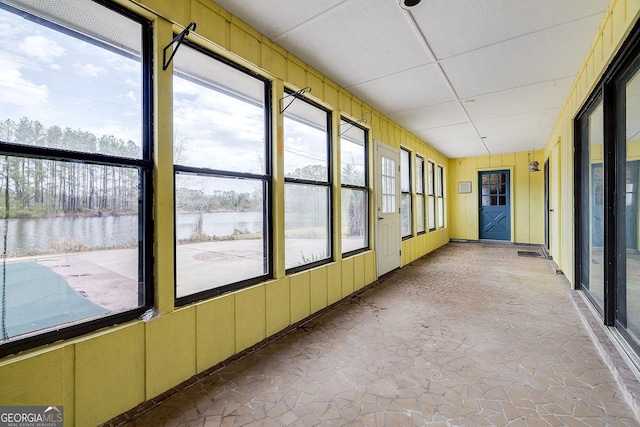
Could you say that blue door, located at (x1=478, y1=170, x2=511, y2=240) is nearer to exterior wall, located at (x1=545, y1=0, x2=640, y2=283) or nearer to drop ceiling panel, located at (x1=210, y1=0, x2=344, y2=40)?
exterior wall, located at (x1=545, y1=0, x2=640, y2=283)

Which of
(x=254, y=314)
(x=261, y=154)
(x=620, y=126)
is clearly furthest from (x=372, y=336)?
(x=620, y=126)

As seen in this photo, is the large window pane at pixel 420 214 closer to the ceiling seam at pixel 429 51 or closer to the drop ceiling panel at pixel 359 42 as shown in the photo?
the ceiling seam at pixel 429 51

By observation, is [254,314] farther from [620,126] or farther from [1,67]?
[620,126]

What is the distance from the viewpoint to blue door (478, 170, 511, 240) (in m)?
8.41

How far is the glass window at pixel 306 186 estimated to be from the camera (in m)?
2.94

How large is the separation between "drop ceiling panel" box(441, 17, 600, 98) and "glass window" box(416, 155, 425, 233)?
9.90ft

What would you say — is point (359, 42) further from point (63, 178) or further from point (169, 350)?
point (169, 350)

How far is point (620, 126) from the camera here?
228 cm

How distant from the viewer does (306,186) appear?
3191mm

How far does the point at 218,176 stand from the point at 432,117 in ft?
13.1

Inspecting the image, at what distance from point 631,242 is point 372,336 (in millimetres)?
2096

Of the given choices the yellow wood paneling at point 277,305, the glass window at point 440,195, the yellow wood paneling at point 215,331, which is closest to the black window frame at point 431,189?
the glass window at point 440,195

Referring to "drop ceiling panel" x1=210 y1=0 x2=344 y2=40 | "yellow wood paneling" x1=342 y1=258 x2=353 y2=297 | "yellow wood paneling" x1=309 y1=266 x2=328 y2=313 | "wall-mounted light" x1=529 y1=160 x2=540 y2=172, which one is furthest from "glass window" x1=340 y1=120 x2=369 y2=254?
"wall-mounted light" x1=529 y1=160 x2=540 y2=172

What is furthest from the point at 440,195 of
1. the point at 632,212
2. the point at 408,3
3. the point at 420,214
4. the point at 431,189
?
the point at 408,3
